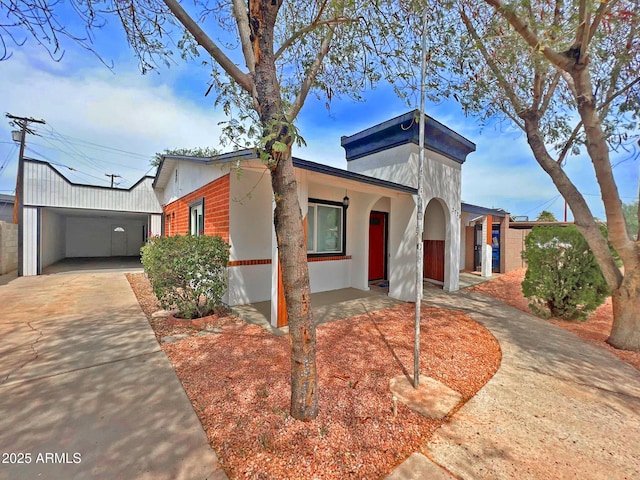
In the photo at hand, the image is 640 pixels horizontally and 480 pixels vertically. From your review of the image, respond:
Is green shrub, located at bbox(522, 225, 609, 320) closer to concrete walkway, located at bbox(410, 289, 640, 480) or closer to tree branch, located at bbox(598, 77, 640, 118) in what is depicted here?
concrete walkway, located at bbox(410, 289, 640, 480)

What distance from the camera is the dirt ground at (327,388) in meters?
1.89

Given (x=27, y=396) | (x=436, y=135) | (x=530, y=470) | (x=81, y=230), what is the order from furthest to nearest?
(x=81, y=230) < (x=436, y=135) < (x=27, y=396) < (x=530, y=470)

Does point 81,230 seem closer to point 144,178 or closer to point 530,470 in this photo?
point 144,178

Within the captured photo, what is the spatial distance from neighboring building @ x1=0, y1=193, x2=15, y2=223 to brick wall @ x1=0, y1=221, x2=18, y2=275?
11432 millimetres

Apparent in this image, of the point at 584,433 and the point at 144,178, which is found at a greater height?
the point at 144,178

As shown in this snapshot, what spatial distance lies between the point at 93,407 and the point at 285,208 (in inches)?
102

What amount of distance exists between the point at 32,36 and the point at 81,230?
20.5 meters

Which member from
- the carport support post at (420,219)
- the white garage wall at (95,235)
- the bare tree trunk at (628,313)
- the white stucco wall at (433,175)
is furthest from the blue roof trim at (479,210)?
the white garage wall at (95,235)

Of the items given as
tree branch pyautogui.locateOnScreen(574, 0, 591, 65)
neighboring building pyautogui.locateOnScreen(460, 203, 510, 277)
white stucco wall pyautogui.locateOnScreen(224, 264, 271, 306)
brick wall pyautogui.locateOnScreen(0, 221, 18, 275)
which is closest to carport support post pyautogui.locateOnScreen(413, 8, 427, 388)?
tree branch pyautogui.locateOnScreen(574, 0, 591, 65)

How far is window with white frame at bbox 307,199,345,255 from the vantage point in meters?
7.02

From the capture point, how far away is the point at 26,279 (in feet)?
30.5

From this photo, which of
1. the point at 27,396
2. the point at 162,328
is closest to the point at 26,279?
the point at 162,328

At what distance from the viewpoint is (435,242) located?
919cm

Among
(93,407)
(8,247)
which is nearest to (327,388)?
(93,407)
